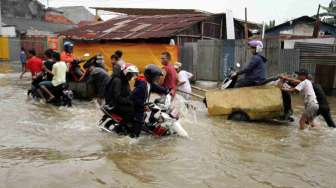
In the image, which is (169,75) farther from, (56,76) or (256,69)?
(56,76)

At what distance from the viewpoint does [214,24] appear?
2430cm

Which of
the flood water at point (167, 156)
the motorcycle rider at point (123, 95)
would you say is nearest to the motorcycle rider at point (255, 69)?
the flood water at point (167, 156)

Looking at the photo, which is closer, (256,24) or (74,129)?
(74,129)

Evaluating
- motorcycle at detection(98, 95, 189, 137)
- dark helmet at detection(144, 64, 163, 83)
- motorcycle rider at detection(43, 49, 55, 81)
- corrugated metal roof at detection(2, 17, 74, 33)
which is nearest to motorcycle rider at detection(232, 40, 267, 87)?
motorcycle at detection(98, 95, 189, 137)

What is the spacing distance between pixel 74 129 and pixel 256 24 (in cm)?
2177

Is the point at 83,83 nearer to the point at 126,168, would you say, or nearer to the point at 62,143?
the point at 62,143

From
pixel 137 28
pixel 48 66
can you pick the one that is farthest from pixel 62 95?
pixel 137 28

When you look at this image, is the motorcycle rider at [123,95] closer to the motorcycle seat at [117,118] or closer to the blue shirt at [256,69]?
the motorcycle seat at [117,118]

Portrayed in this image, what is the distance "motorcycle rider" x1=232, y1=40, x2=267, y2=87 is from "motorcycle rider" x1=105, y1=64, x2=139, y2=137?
3.29 meters

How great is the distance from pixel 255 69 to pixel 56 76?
16.8ft

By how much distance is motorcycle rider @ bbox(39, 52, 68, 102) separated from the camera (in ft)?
38.1

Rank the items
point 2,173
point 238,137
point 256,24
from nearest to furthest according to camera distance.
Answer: point 2,173 → point 238,137 → point 256,24

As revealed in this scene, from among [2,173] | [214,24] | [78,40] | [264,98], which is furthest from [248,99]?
[78,40]

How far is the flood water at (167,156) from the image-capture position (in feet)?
18.6
